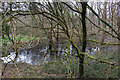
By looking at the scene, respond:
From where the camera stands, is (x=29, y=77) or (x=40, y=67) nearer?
(x=29, y=77)

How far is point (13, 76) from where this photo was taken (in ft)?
9.49

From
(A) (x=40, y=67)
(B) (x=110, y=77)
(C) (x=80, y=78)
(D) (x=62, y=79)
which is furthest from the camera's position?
(A) (x=40, y=67)

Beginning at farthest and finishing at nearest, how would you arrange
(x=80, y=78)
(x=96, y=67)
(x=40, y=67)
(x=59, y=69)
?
1. (x=40, y=67)
2. (x=59, y=69)
3. (x=96, y=67)
4. (x=80, y=78)

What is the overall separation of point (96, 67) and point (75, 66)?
2.41ft

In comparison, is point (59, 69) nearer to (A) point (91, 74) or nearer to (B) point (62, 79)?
(B) point (62, 79)

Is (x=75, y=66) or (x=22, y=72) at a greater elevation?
(x=75, y=66)

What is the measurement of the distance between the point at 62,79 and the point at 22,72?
1.33 metres

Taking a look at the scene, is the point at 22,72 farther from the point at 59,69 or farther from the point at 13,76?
the point at 59,69

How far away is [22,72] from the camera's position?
3.20 meters

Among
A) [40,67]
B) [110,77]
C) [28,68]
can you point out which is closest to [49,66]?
[40,67]

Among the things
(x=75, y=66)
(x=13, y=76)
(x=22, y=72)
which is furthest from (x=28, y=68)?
(x=75, y=66)

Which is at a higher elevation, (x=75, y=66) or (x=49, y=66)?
(x=75, y=66)

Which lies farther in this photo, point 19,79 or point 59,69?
point 59,69

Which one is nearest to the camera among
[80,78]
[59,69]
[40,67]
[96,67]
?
[80,78]
